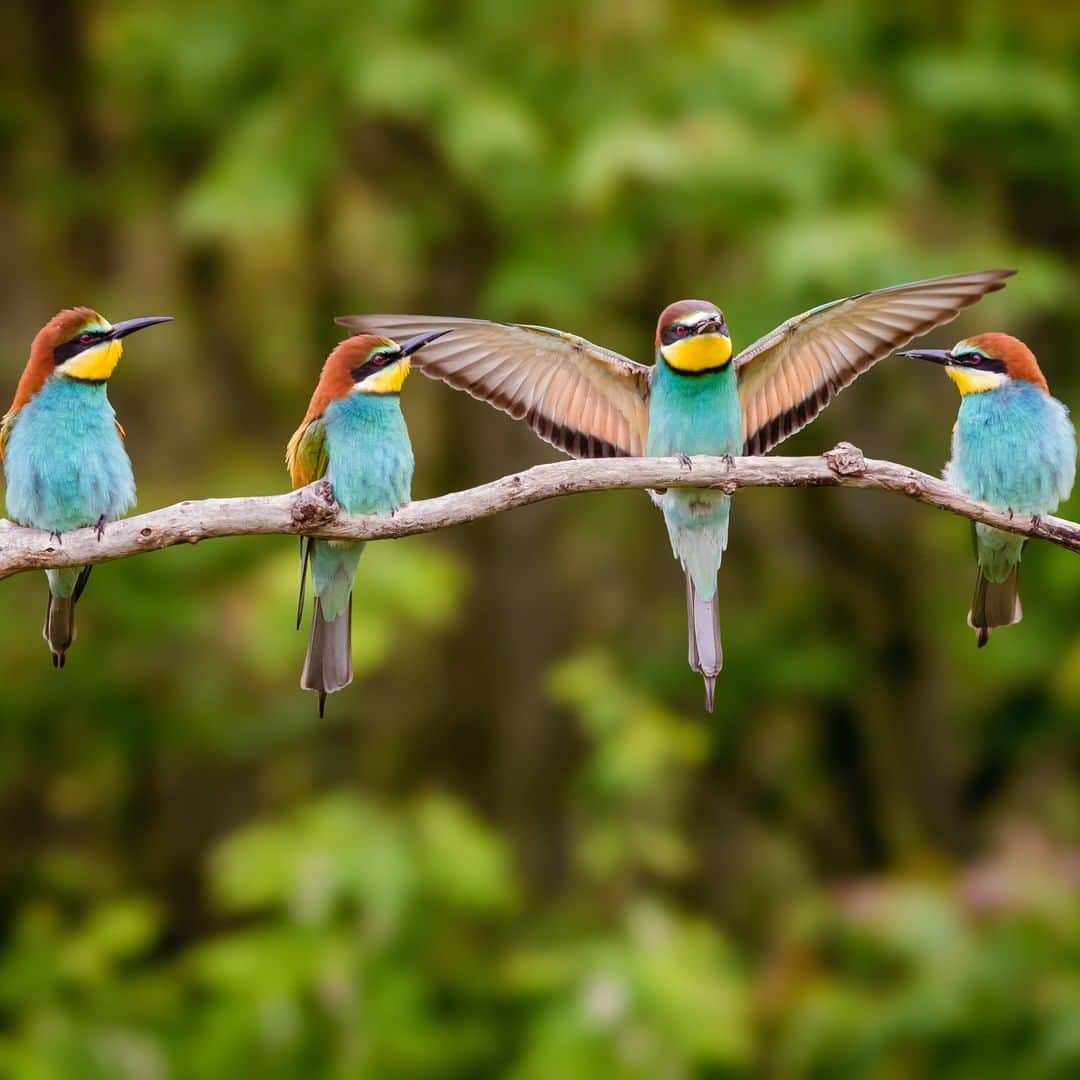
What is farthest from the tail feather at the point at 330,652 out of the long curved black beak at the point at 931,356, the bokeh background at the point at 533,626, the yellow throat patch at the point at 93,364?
the bokeh background at the point at 533,626

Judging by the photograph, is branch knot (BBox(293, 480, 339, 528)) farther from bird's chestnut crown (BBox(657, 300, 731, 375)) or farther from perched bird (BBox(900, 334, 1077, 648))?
perched bird (BBox(900, 334, 1077, 648))

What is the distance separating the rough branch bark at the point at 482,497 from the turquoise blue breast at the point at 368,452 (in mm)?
530

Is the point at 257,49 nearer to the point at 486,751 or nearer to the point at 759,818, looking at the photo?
the point at 486,751

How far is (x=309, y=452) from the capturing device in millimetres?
3781

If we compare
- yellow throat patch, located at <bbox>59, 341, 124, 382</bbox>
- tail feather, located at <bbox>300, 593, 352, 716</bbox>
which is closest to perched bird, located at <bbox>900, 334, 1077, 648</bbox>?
tail feather, located at <bbox>300, 593, 352, 716</bbox>

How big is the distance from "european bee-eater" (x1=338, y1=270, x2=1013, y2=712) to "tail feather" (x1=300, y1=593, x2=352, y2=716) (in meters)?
0.53

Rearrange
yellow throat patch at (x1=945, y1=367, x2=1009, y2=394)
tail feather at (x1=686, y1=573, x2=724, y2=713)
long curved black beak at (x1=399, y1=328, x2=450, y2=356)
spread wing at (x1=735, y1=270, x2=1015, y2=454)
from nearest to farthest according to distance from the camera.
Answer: tail feather at (x1=686, y1=573, x2=724, y2=713) < long curved black beak at (x1=399, y1=328, x2=450, y2=356) < spread wing at (x1=735, y1=270, x2=1015, y2=454) < yellow throat patch at (x1=945, y1=367, x2=1009, y2=394)

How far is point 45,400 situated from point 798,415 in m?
1.55

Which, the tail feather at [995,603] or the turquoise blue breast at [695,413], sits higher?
the turquoise blue breast at [695,413]

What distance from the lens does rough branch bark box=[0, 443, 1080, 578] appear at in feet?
9.45

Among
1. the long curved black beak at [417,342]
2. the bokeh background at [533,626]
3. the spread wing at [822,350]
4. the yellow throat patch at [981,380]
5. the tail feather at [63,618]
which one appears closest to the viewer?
the long curved black beak at [417,342]

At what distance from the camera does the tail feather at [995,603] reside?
11.3ft

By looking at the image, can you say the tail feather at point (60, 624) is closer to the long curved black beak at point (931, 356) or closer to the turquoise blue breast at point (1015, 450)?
the long curved black beak at point (931, 356)

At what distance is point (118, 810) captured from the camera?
31.0 feet
